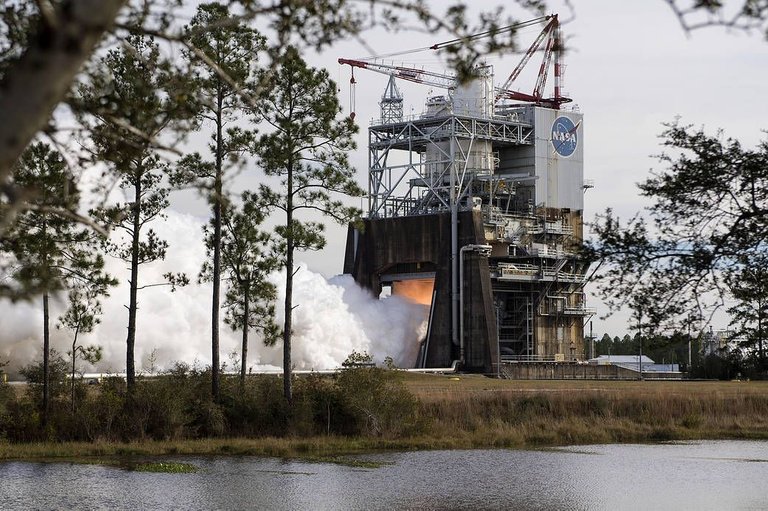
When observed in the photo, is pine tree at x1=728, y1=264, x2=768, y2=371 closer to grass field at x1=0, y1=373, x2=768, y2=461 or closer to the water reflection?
the water reflection

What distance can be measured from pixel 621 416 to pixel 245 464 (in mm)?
20693

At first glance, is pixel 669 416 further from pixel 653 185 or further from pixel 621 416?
pixel 653 185

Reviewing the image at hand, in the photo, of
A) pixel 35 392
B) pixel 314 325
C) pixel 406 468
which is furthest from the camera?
pixel 314 325

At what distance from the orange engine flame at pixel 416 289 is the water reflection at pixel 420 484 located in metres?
55.1

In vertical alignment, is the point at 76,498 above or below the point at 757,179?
below

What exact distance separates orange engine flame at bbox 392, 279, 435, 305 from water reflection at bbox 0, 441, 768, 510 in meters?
55.1

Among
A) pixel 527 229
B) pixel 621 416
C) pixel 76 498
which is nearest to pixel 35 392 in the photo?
pixel 76 498

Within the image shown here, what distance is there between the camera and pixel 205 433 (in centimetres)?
4431

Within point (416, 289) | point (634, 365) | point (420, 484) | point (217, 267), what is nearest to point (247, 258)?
point (217, 267)

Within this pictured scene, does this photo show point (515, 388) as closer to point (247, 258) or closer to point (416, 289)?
point (247, 258)

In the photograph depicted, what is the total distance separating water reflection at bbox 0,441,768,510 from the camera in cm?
2997

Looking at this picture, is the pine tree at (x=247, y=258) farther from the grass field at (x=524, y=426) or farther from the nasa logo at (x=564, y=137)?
the nasa logo at (x=564, y=137)

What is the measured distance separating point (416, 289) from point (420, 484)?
211 feet

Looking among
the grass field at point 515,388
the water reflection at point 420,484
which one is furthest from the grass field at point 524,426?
the water reflection at point 420,484
